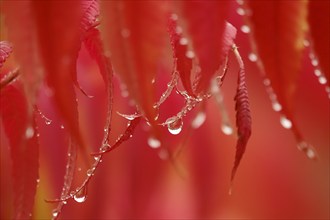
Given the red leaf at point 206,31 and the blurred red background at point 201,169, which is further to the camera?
the blurred red background at point 201,169

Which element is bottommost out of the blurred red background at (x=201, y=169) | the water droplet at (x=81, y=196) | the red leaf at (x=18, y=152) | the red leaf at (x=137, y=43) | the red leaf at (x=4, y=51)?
the blurred red background at (x=201, y=169)

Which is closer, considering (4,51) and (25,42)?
(25,42)

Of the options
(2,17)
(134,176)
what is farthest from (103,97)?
(2,17)

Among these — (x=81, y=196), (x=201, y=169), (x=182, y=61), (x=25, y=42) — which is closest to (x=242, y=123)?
(x=182, y=61)

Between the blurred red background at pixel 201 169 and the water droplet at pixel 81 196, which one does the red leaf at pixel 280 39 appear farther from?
the blurred red background at pixel 201 169

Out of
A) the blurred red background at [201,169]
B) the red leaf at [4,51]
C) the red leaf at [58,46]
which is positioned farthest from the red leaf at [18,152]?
the blurred red background at [201,169]

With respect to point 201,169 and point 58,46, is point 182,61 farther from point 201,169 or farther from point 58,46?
point 201,169

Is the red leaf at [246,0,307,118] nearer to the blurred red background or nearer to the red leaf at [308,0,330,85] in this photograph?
the red leaf at [308,0,330,85]
